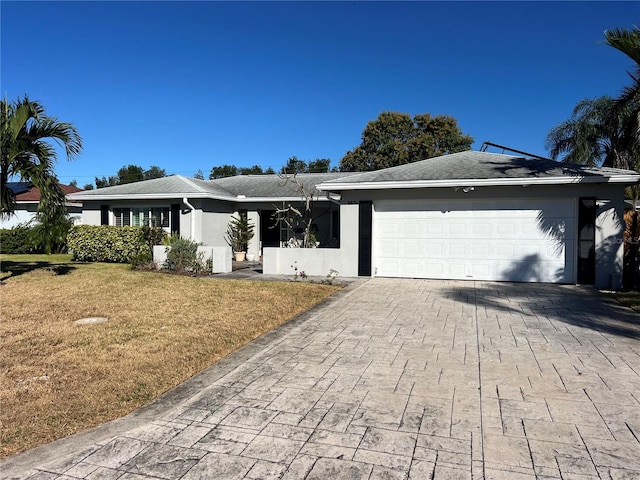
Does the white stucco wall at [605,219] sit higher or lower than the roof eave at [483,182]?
lower

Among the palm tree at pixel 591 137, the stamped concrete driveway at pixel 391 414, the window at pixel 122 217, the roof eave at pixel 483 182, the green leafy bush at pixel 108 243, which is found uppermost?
the palm tree at pixel 591 137

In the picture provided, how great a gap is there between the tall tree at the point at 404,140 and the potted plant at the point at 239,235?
20856mm

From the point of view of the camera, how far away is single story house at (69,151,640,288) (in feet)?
36.7

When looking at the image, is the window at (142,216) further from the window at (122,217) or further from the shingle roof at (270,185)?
the shingle roof at (270,185)

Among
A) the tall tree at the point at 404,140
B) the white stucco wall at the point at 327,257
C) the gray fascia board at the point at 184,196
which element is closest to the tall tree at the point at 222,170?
the tall tree at the point at 404,140

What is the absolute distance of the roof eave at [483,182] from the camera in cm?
1067

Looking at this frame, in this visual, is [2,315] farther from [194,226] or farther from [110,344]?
[194,226]

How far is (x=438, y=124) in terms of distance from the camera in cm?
3722

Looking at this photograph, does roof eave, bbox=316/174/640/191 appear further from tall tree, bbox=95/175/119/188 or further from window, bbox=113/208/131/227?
tall tree, bbox=95/175/119/188

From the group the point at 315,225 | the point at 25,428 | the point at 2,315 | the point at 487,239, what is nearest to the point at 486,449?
the point at 25,428

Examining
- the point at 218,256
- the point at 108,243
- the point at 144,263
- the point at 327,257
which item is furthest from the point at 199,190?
the point at 327,257

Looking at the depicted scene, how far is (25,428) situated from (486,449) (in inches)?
144

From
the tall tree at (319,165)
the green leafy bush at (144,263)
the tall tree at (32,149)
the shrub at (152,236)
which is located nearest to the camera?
the tall tree at (32,149)

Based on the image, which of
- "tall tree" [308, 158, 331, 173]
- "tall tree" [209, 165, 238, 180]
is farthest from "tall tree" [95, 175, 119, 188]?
"tall tree" [308, 158, 331, 173]
